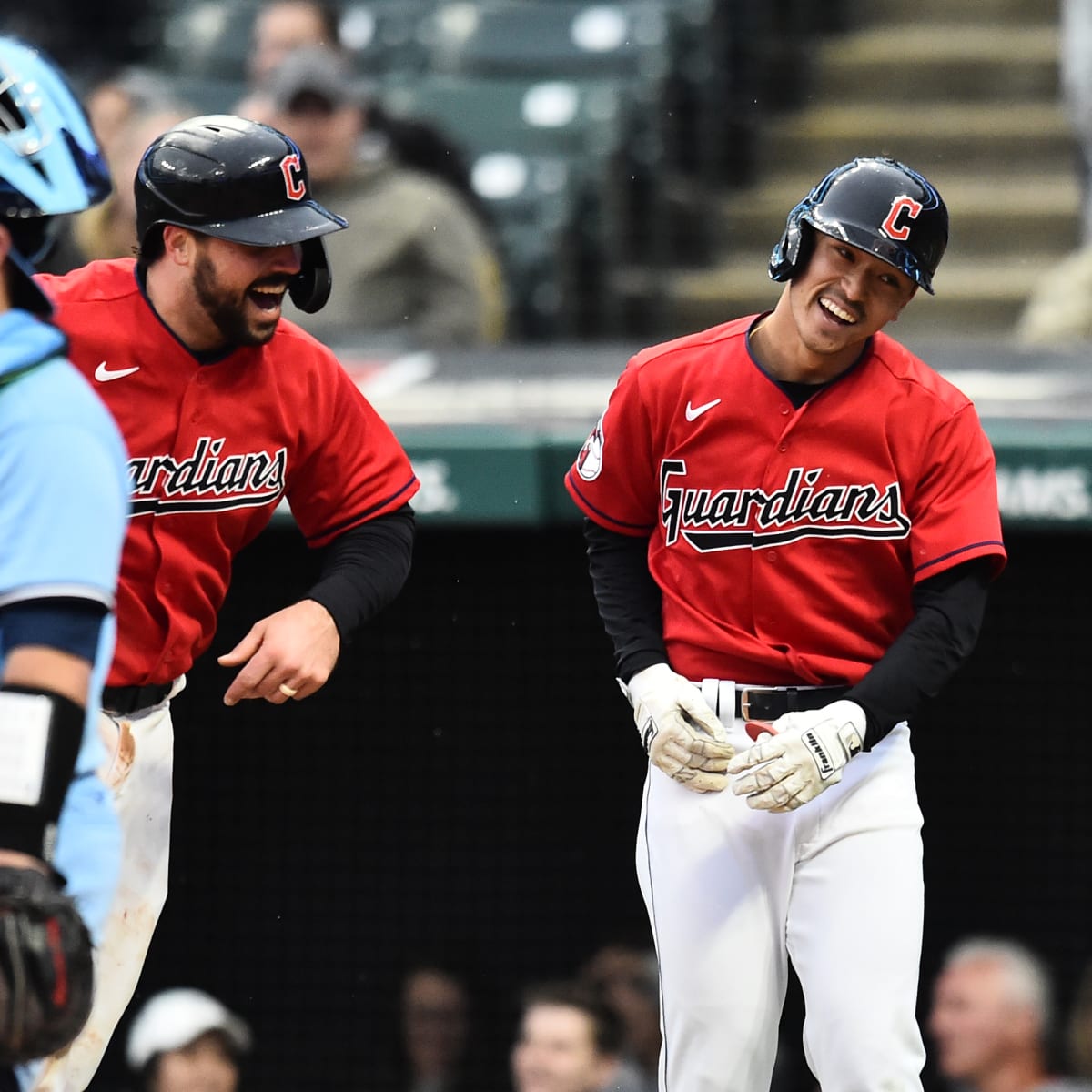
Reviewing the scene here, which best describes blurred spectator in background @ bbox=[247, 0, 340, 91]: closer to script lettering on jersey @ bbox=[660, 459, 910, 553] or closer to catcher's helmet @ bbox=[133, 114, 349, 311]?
catcher's helmet @ bbox=[133, 114, 349, 311]

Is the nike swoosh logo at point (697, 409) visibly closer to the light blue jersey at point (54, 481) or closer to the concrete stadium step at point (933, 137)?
the light blue jersey at point (54, 481)

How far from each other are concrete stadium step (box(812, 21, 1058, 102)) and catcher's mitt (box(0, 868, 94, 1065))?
5.93 metres

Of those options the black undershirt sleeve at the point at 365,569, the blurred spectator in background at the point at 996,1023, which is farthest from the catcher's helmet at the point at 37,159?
the blurred spectator in background at the point at 996,1023

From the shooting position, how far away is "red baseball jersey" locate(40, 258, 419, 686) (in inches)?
120

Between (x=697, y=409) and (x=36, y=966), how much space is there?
1435 mm

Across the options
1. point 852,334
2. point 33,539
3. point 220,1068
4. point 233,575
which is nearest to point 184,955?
point 220,1068

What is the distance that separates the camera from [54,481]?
2.01m

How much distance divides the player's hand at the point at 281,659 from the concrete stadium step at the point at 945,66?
16.5 feet

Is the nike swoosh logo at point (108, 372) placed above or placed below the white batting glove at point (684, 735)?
above

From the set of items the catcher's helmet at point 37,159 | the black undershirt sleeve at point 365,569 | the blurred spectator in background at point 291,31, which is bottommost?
the blurred spectator in background at point 291,31

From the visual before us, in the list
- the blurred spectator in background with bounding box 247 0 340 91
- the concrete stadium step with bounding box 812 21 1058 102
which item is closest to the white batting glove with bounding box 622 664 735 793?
the blurred spectator in background with bounding box 247 0 340 91

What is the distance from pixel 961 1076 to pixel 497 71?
375 cm

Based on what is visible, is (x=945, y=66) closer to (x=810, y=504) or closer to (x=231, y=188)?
(x=810, y=504)

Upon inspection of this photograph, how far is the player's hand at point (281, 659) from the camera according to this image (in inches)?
111
